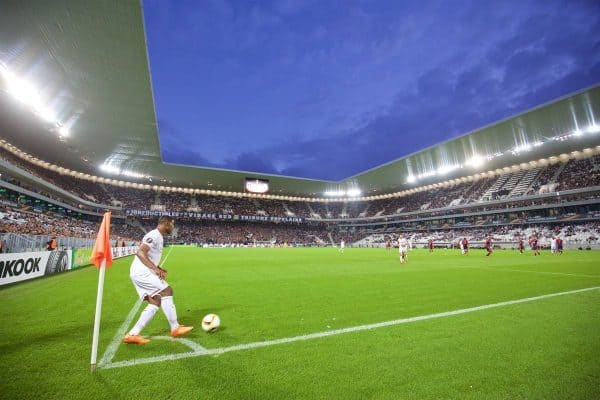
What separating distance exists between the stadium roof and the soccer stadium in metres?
0.18

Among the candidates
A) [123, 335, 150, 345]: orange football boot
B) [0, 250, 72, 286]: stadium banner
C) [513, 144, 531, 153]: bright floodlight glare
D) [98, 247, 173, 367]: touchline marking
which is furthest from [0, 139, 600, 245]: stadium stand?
[123, 335, 150, 345]: orange football boot

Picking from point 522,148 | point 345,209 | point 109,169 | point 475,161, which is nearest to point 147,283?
point 522,148

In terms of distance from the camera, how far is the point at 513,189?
4762cm

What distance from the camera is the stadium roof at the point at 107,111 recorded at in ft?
59.3

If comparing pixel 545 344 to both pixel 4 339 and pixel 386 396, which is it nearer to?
pixel 386 396

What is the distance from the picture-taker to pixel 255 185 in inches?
2507

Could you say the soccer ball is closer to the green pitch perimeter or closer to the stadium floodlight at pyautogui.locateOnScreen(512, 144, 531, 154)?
the green pitch perimeter

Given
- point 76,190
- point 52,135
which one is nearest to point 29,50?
point 52,135

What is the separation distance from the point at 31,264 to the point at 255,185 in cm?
5268

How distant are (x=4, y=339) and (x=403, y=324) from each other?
6.51 meters

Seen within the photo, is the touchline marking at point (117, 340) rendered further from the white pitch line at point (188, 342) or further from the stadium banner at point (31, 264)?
the stadium banner at point (31, 264)

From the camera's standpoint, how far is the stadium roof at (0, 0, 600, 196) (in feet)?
59.3

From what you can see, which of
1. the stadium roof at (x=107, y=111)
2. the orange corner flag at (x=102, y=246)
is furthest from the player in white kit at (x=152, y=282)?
the stadium roof at (x=107, y=111)

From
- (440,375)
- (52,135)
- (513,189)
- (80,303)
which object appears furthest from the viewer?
(513,189)
